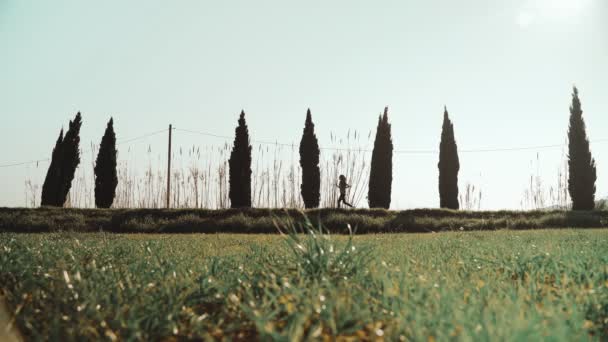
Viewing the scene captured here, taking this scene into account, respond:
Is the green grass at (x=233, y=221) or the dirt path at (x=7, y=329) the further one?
the green grass at (x=233, y=221)

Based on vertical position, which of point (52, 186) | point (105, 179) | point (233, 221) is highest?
point (105, 179)

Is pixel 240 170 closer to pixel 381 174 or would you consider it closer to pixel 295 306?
pixel 381 174

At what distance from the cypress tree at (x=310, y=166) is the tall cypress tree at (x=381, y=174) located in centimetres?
391

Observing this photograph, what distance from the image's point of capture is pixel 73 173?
101 ft

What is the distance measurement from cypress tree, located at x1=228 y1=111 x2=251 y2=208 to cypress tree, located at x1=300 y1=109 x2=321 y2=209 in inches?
161

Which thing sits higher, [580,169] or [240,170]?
[580,169]

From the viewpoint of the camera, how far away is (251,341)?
1.91m

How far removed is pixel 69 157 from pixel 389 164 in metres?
22.9

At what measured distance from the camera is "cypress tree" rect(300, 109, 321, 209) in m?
30.2

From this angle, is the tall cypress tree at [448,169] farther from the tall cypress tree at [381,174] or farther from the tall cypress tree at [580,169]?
the tall cypress tree at [580,169]

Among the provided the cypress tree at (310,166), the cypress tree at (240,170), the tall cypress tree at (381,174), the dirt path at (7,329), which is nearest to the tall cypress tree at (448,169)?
the tall cypress tree at (381,174)

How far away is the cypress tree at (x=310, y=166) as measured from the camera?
30.2 metres

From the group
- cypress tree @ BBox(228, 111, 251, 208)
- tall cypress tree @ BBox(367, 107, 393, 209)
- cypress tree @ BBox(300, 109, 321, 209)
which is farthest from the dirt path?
tall cypress tree @ BBox(367, 107, 393, 209)

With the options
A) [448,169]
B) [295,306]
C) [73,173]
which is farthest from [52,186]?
[295,306]
